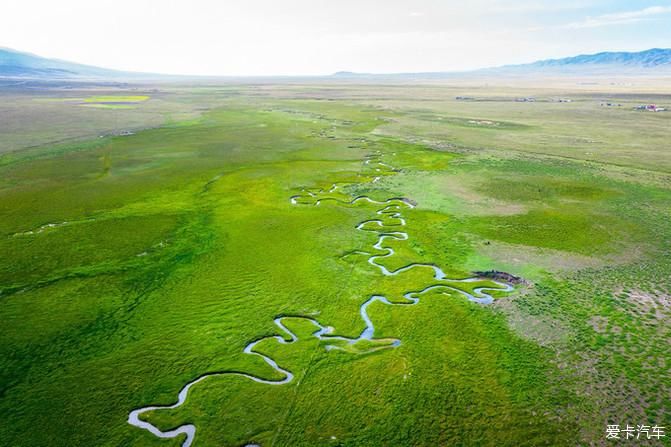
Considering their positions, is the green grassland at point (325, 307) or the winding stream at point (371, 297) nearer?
the green grassland at point (325, 307)

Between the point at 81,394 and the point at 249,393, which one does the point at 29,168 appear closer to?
the point at 81,394

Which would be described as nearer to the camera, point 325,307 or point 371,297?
point 325,307

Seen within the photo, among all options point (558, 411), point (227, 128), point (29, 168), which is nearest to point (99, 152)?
point (29, 168)

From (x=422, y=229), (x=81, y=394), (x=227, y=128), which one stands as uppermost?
(x=227, y=128)

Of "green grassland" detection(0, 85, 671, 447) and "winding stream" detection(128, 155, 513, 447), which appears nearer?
"green grassland" detection(0, 85, 671, 447)
